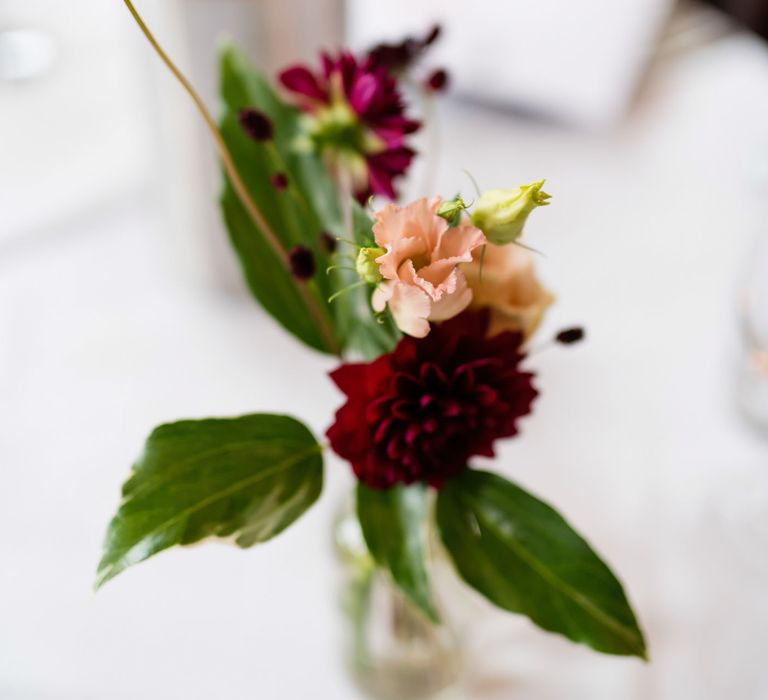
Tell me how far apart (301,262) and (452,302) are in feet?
0.24

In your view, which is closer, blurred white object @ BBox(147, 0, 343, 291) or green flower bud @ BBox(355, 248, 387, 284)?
green flower bud @ BBox(355, 248, 387, 284)

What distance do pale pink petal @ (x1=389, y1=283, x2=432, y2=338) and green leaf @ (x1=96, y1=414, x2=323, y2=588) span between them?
3.1 inches

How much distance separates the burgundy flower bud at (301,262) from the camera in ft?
1.04

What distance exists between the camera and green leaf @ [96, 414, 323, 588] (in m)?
0.29

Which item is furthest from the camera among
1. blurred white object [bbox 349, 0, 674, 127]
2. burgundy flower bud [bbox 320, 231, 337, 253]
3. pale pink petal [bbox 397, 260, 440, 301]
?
blurred white object [bbox 349, 0, 674, 127]

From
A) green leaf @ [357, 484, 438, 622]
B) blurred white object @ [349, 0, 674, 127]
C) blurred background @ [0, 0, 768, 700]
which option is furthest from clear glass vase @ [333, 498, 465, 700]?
blurred white object @ [349, 0, 674, 127]

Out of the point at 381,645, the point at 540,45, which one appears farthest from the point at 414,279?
the point at 540,45

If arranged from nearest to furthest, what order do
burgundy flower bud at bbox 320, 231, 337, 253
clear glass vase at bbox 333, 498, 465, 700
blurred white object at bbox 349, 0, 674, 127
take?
burgundy flower bud at bbox 320, 231, 337, 253, clear glass vase at bbox 333, 498, 465, 700, blurred white object at bbox 349, 0, 674, 127

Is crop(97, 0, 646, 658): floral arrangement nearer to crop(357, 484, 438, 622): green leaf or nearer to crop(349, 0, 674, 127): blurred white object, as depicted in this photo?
crop(357, 484, 438, 622): green leaf

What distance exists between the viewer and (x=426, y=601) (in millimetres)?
331

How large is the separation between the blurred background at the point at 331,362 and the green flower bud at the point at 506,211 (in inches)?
11.0

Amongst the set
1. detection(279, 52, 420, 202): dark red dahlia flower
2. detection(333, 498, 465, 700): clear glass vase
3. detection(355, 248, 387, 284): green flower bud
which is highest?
detection(355, 248, 387, 284): green flower bud

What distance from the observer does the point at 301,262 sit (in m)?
0.32

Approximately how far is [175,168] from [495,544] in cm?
35
